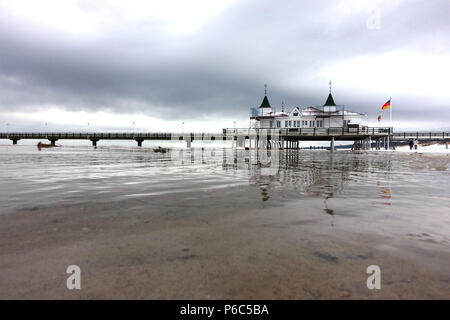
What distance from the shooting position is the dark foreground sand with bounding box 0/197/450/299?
1.85m

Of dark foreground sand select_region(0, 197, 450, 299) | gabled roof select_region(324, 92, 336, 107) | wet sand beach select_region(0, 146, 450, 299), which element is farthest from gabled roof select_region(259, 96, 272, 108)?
dark foreground sand select_region(0, 197, 450, 299)

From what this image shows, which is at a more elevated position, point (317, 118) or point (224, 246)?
point (317, 118)

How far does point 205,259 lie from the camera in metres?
2.36

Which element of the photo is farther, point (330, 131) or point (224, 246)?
point (330, 131)
